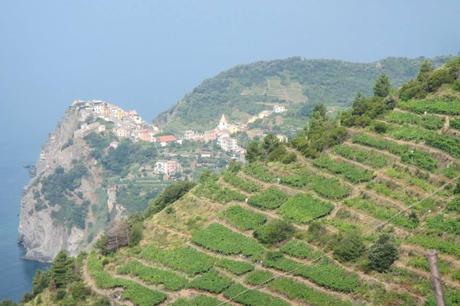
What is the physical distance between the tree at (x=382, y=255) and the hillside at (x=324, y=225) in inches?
1.5

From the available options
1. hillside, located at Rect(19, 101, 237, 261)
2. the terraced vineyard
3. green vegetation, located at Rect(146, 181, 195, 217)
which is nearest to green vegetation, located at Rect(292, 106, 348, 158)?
the terraced vineyard

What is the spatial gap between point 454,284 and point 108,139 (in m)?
64.3

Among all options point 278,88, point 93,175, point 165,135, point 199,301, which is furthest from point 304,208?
point 278,88

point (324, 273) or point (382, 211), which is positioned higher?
point (382, 211)

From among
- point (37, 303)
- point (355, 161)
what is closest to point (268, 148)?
point (355, 161)

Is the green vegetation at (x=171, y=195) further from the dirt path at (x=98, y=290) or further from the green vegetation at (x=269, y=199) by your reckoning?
the green vegetation at (x=269, y=199)

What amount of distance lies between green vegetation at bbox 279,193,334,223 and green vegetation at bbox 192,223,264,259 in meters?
1.70

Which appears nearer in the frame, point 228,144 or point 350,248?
point 350,248

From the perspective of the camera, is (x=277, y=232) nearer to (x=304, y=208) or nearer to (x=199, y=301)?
(x=304, y=208)

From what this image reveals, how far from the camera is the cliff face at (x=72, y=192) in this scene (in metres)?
65.6

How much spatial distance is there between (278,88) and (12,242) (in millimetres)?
48334

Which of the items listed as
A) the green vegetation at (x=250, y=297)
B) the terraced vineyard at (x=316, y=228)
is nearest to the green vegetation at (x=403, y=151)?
the terraced vineyard at (x=316, y=228)

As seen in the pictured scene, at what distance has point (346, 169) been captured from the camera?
77.6 feet

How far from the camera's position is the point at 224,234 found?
23.2 m
